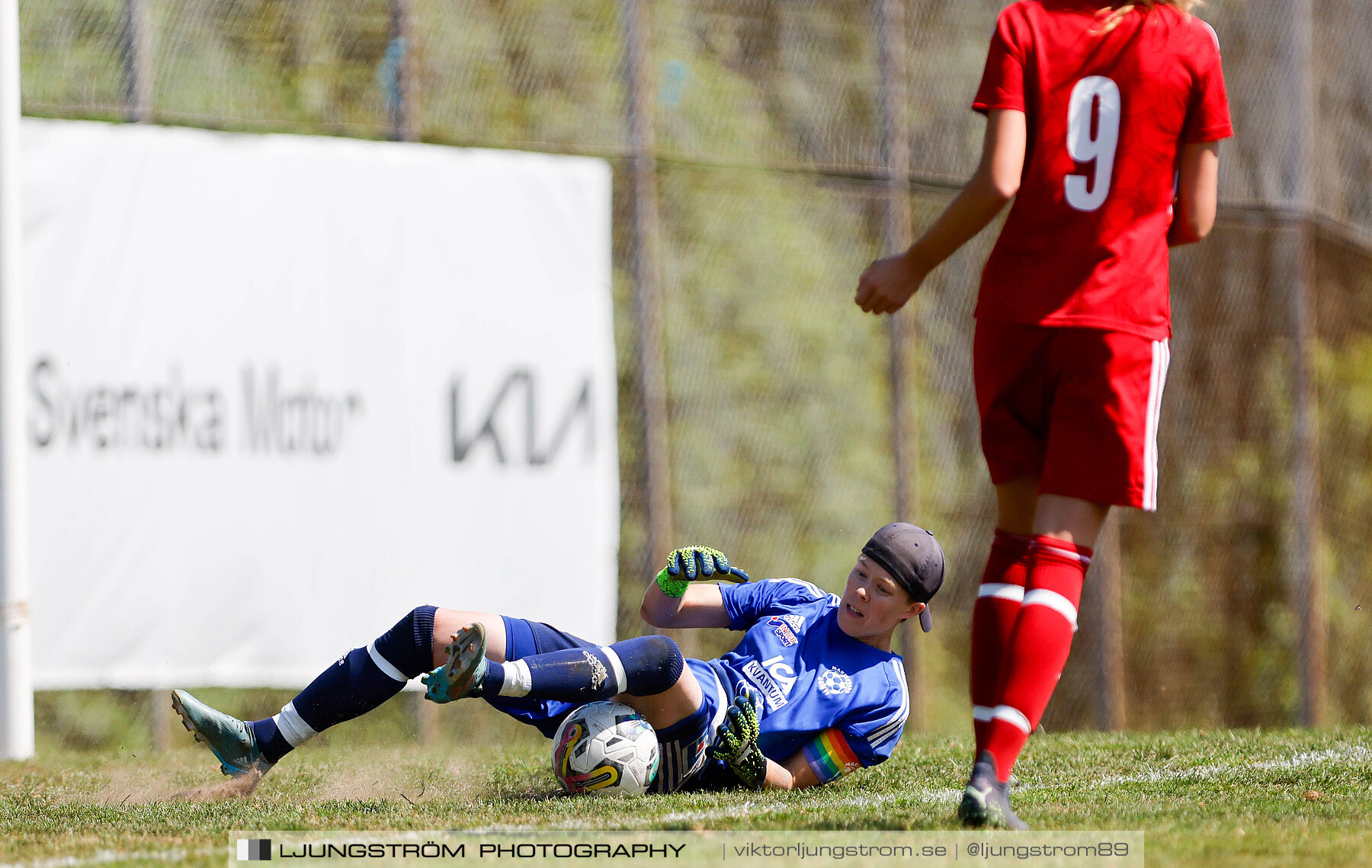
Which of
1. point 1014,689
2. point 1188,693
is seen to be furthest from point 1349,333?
point 1014,689

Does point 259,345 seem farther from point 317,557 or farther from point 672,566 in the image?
point 672,566

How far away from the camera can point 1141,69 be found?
10.1 ft

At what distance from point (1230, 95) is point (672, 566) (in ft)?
19.7

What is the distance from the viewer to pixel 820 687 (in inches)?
156

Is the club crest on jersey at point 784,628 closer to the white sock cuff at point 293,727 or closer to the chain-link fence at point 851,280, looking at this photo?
the white sock cuff at point 293,727

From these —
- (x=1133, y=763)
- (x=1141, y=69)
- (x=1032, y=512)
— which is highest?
(x=1141, y=69)

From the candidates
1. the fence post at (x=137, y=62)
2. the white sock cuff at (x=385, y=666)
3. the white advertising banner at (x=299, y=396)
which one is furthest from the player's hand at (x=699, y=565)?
the fence post at (x=137, y=62)

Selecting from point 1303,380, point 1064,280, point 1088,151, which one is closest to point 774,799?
point 1064,280

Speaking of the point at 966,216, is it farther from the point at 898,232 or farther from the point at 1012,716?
the point at 898,232

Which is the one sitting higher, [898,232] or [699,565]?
[898,232]

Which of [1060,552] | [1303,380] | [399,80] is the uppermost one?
[399,80]

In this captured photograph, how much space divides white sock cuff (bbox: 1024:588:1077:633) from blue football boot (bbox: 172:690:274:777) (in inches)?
77.5

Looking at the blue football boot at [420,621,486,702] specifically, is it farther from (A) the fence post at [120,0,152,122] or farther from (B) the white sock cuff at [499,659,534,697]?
(A) the fence post at [120,0,152,122]

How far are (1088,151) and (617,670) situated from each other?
1632 mm
